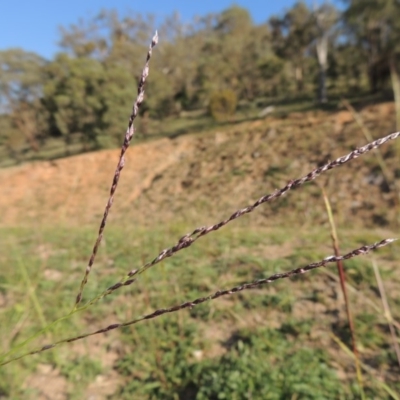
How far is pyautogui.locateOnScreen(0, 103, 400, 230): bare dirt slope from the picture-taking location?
8648 mm

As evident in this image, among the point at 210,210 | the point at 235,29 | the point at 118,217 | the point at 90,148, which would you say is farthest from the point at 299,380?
the point at 235,29

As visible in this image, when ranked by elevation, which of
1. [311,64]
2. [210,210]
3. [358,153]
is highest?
[311,64]

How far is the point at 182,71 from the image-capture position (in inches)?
909

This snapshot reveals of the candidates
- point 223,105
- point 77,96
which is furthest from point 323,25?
point 77,96

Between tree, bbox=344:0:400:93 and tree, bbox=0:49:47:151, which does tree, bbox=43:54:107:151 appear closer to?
tree, bbox=0:49:47:151

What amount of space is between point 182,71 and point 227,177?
14.0 meters

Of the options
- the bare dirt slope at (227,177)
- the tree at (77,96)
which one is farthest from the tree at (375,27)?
the tree at (77,96)

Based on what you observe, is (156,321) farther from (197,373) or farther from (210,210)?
(210,210)

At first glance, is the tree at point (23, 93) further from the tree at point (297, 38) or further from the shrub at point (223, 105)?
the tree at point (297, 38)

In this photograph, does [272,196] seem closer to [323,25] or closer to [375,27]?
[375,27]

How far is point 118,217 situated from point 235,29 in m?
31.6

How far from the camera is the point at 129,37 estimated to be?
28500 millimetres

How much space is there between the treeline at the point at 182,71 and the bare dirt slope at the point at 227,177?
290 cm

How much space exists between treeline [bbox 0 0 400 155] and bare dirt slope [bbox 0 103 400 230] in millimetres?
2903
